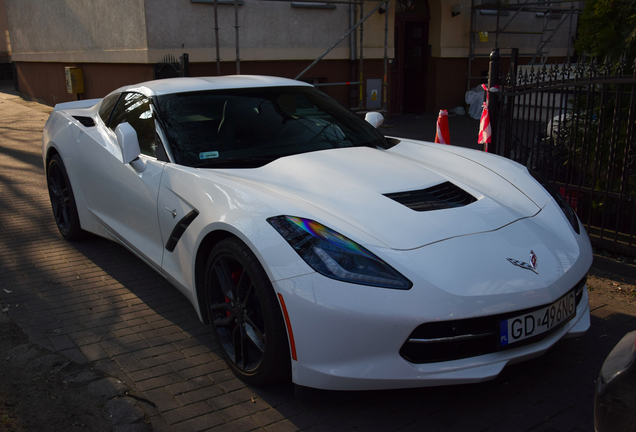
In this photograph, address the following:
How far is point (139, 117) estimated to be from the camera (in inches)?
165

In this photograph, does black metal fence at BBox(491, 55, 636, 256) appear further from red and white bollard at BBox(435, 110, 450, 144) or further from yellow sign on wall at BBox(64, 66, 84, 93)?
yellow sign on wall at BBox(64, 66, 84, 93)

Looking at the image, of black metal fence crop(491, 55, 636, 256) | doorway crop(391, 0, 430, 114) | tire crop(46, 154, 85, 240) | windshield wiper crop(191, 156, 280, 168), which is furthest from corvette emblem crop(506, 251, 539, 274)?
doorway crop(391, 0, 430, 114)

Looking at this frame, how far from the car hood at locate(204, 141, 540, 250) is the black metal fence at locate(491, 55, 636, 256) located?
1477 millimetres

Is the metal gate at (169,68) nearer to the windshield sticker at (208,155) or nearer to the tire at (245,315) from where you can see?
the windshield sticker at (208,155)

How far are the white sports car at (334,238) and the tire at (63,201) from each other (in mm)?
888

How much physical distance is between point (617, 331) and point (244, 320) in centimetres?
228

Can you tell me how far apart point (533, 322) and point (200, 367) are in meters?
1.76

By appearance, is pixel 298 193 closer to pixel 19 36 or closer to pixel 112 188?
pixel 112 188

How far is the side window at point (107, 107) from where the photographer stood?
187 inches

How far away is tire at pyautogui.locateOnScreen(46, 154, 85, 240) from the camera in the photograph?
5094mm

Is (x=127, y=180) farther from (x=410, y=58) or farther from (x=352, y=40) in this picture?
(x=410, y=58)

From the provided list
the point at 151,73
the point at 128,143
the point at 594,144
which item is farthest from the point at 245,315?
the point at 151,73

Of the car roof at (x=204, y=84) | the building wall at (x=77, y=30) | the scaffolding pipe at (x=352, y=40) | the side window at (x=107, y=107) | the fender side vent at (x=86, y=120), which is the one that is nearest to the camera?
the car roof at (x=204, y=84)

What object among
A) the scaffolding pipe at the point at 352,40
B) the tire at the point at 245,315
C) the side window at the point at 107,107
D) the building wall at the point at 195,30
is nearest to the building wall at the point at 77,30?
the building wall at the point at 195,30
